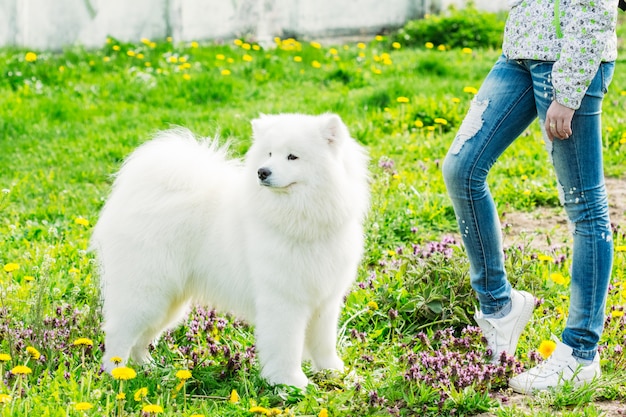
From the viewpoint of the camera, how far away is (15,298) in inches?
157

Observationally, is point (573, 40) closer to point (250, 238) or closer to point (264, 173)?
point (264, 173)

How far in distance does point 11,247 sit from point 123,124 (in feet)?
7.80

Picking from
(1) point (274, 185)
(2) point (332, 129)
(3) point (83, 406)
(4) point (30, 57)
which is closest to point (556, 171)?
(2) point (332, 129)

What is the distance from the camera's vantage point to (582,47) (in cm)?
288

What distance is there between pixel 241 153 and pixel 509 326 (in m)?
3.09

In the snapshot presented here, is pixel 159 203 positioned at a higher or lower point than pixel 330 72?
higher

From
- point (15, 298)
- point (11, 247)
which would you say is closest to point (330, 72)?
point (11, 247)

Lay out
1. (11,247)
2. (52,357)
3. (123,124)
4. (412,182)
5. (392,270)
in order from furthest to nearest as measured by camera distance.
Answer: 1. (123,124)
2. (412,182)
3. (11,247)
4. (392,270)
5. (52,357)

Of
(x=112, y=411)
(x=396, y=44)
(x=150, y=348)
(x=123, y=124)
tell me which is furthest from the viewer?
(x=396, y=44)

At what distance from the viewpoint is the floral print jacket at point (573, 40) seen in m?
2.88

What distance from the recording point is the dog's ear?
335 centimetres

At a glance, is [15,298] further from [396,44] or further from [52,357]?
[396,44]

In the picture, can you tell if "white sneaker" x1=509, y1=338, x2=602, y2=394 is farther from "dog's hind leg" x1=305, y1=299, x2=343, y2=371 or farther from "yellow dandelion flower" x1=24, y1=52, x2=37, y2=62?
"yellow dandelion flower" x1=24, y1=52, x2=37, y2=62

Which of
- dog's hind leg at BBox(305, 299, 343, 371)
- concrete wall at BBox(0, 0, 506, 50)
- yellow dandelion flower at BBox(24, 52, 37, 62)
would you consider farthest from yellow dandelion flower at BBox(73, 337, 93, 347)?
concrete wall at BBox(0, 0, 506, 50)
